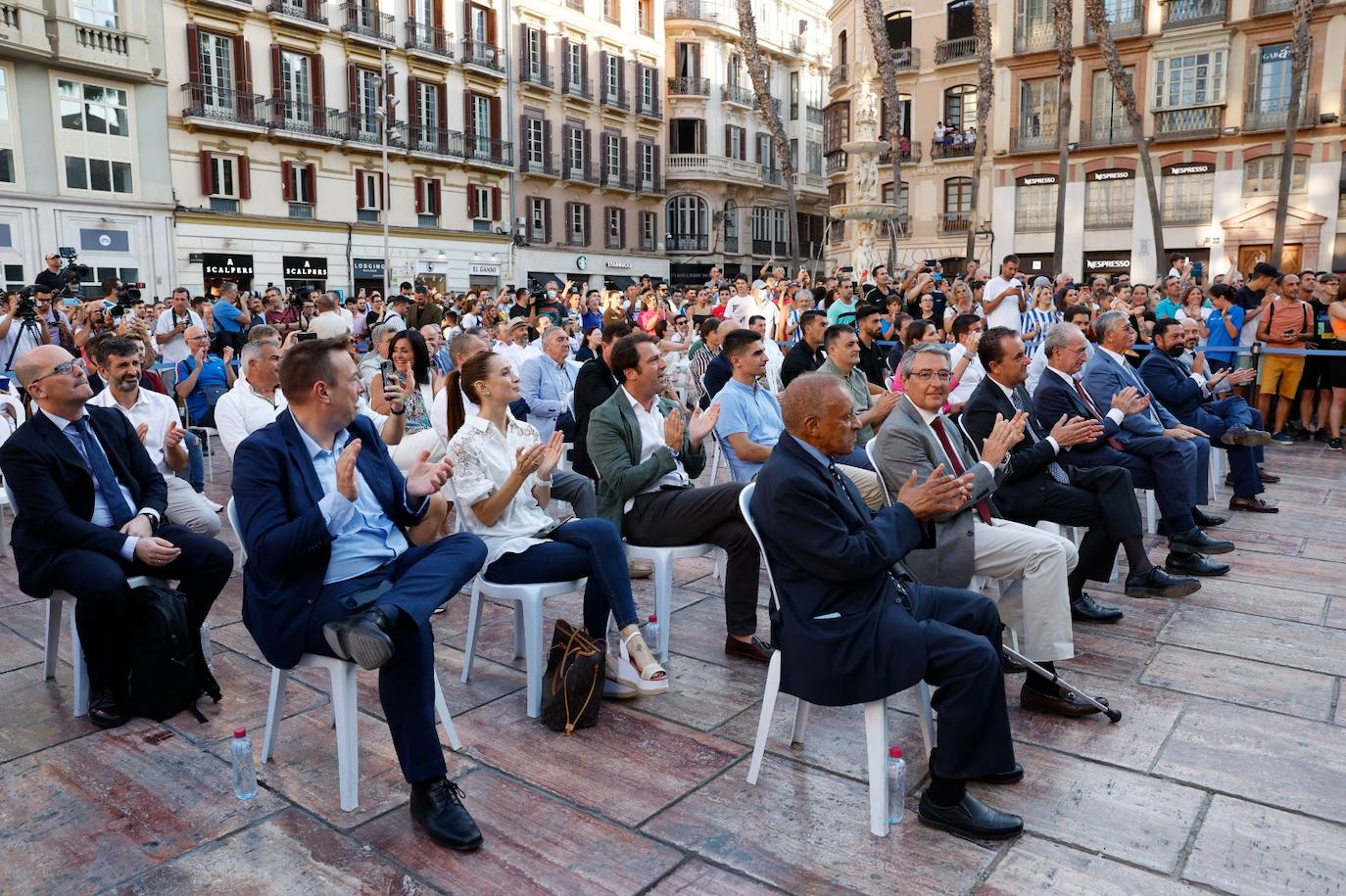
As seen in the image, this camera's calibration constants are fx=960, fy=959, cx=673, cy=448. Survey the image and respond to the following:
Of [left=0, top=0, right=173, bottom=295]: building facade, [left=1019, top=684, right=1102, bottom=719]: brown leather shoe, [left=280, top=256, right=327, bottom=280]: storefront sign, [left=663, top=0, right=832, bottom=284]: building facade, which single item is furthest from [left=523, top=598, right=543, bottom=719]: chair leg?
[left=663, top=0, right=832, bottom=284]: building facade

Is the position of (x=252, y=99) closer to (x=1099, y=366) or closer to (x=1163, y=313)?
(x=1163, y=313)

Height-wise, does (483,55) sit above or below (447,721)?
above

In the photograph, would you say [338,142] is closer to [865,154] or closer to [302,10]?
[302,10]

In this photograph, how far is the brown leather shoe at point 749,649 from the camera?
4.11 m

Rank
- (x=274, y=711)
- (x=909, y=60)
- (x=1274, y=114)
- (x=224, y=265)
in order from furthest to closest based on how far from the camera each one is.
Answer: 1. (x=909, y=60)
2. (x=1274, y=114)
3. (x=224, y=265)
4. (x=274, y=711)

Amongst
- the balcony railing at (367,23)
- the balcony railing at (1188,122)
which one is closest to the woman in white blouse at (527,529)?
the balcony railing at (367,23)

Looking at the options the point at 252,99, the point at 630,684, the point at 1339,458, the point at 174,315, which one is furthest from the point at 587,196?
the point at 630,684

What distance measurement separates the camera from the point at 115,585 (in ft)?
11.3

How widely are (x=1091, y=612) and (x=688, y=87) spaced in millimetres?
37962

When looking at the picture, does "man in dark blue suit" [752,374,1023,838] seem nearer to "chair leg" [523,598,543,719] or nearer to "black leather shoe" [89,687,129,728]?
"chair leg" [523,598,543,719]

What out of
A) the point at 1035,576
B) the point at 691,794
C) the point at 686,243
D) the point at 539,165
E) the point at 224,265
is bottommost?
the point at 691,794

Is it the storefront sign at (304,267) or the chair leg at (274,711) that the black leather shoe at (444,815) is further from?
the storefront sign at (304,267)

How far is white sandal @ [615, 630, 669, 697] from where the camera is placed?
3641 mm

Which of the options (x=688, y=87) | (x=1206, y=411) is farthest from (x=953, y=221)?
(x=1206, y=411)
